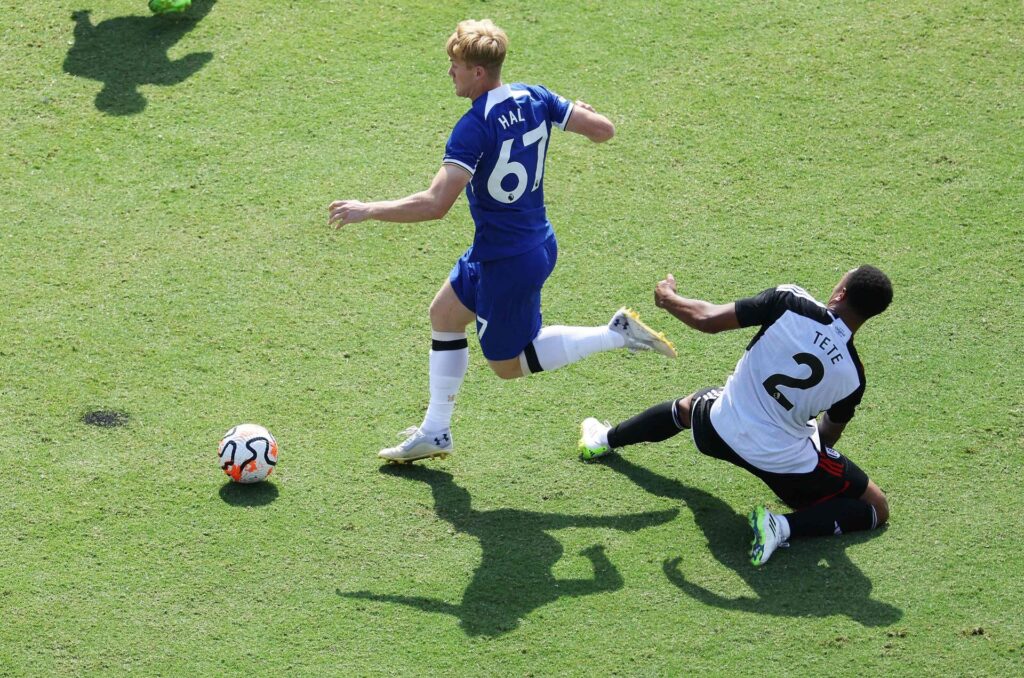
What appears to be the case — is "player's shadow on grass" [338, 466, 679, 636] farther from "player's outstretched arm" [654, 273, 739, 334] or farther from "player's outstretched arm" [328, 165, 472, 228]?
"player's outstretched arm" [328, 165, 472, 228]

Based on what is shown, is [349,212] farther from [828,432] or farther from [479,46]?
[828,432]

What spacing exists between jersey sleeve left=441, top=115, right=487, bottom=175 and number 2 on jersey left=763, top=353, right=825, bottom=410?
1656 millimetres

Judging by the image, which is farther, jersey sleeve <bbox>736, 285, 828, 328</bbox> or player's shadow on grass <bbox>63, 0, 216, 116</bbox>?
player's shadow on grass <bbox>63, 0, 216, 116</bbox>

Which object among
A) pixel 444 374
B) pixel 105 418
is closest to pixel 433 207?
pixel 444 374

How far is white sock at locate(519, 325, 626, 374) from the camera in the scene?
6.02 meters

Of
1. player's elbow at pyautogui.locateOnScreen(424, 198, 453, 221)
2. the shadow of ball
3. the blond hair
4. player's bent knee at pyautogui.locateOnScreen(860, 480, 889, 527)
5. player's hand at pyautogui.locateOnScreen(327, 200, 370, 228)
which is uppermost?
the blond hair

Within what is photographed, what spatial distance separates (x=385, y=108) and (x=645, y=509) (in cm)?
400

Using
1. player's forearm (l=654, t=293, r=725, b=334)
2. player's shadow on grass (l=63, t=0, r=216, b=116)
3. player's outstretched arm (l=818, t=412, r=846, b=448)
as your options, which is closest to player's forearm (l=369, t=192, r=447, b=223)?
player's forearm (l=654, t=293, r=725, b=334)

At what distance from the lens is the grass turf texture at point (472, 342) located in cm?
520

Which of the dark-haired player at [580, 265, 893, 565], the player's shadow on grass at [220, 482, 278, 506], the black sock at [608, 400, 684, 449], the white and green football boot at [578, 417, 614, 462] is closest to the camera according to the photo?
the dark-haired player at [580, 265, 893, 565]

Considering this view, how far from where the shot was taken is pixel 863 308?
5.31 meters

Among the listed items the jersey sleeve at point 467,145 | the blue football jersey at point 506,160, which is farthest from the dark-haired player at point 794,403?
the jersey sleeve at point 467,145

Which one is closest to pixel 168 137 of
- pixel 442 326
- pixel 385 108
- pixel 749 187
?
pixel 385 108

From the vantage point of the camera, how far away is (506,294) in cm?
577
